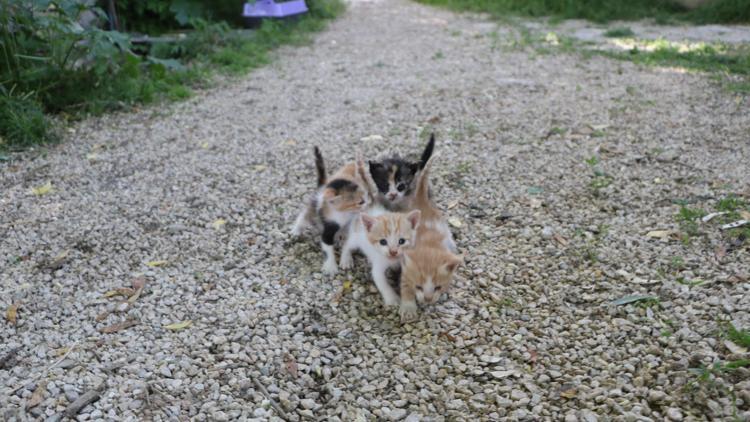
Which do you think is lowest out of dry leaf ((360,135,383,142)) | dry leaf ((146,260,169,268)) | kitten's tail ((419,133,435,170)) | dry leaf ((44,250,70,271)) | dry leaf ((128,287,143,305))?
dry leaf ((128,287,143,305))

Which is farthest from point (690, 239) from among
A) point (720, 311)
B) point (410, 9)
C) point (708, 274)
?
point (410, 9)

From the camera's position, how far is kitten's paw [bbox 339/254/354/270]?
3666 mm

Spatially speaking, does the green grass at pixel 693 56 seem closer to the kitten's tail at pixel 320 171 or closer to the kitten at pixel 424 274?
the kitten's tail at pixel 320 171

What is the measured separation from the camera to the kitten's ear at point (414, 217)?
11.1ft

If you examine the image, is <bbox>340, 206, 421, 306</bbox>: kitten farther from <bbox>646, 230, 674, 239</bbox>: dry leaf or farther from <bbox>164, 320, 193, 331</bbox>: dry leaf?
<bbox>646, 230, 674, 239</bbox>: dry leaf

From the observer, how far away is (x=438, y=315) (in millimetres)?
3199

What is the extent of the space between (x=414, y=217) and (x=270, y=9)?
7.94m

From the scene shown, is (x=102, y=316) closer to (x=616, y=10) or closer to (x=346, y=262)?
(x=346, y=262)

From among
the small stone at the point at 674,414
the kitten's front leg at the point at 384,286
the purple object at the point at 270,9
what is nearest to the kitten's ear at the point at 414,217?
the kitten's front leg at the point at 384,286

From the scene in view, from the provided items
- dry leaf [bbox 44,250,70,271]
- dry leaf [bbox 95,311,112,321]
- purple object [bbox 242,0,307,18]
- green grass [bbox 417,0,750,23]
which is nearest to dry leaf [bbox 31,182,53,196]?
dry leaf [bbox 44,250,70,271]

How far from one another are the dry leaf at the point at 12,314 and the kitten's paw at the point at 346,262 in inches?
72.8

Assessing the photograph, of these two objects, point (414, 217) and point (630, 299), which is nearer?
point (630, 299)

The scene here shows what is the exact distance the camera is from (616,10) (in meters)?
11.0

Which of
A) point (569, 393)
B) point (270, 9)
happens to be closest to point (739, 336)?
point (569, 393)
